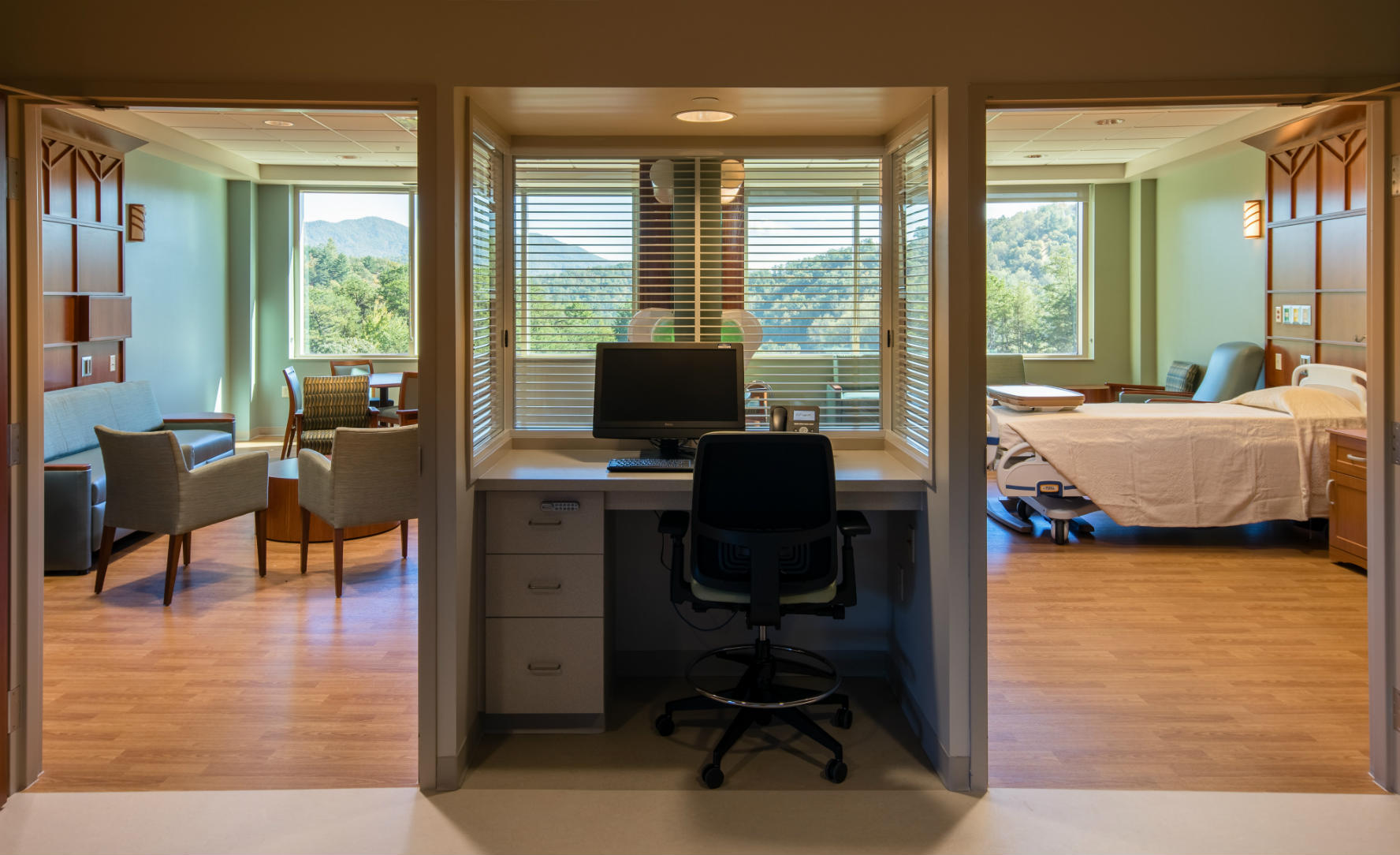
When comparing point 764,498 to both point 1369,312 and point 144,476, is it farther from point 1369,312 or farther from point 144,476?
point 144,476

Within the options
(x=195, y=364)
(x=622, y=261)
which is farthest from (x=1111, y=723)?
(x=195, y=364)

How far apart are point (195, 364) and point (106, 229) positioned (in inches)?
93.4

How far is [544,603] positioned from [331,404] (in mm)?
4730

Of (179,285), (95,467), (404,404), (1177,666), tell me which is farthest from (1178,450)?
(179,285)

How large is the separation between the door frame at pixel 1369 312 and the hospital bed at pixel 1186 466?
302 cm

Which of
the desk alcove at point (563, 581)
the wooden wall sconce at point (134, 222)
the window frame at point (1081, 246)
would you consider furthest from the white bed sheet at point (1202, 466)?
the wooden wall sconce at point (134, 222)

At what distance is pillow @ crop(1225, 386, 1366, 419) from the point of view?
5.96 m

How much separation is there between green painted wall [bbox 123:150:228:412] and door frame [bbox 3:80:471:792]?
5671 mm

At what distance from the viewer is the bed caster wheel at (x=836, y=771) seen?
2984 mm

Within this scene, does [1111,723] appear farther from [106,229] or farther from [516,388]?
[106,229]

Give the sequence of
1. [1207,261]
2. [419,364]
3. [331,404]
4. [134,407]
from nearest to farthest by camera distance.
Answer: [419,364] → [134,407] → [331,404] → [1207,261]

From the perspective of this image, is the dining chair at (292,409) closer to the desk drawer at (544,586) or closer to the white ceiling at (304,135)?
the white ceiling at (304,135)

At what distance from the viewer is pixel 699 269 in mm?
3912

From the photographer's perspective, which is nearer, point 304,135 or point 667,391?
point 667,391
